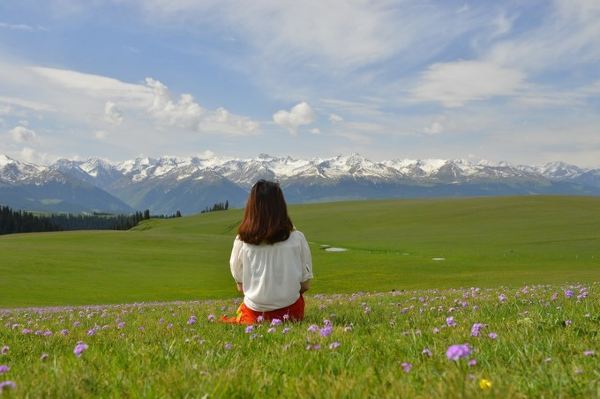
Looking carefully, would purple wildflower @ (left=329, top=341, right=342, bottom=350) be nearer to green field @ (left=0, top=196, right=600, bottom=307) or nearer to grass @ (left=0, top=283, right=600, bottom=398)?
grass @ (left=0, top=283, right=600, bottom=398)

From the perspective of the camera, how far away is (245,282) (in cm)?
998

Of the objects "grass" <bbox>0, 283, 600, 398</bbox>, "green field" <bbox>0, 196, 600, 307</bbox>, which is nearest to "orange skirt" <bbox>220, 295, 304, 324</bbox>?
"grass" <bbox>0, 283, 600, 398</bbox>

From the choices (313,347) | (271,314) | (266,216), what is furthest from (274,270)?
(313,347)

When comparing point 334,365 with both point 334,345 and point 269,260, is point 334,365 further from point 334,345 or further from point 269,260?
point 269,260

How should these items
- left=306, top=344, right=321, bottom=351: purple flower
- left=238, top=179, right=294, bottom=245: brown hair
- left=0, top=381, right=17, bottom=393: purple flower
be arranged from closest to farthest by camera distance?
left=0, top=381, right=17, bottom=393: purple flower < left=306, top=344, right=321, bottom=351: purple flower < left=238, top=179, right=294, bottom=245: brown hair

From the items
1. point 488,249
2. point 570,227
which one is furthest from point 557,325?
point 570,227

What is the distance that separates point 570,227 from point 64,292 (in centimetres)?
9147

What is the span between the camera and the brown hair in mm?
9289

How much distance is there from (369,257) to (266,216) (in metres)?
63.5

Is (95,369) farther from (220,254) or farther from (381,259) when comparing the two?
(220,254)

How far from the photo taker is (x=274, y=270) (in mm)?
9828

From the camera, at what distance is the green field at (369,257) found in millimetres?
44625

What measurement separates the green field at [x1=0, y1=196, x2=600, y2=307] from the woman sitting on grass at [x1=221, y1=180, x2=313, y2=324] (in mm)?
27914

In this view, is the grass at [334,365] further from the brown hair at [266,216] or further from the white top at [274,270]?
the brown hair at [266,216]
